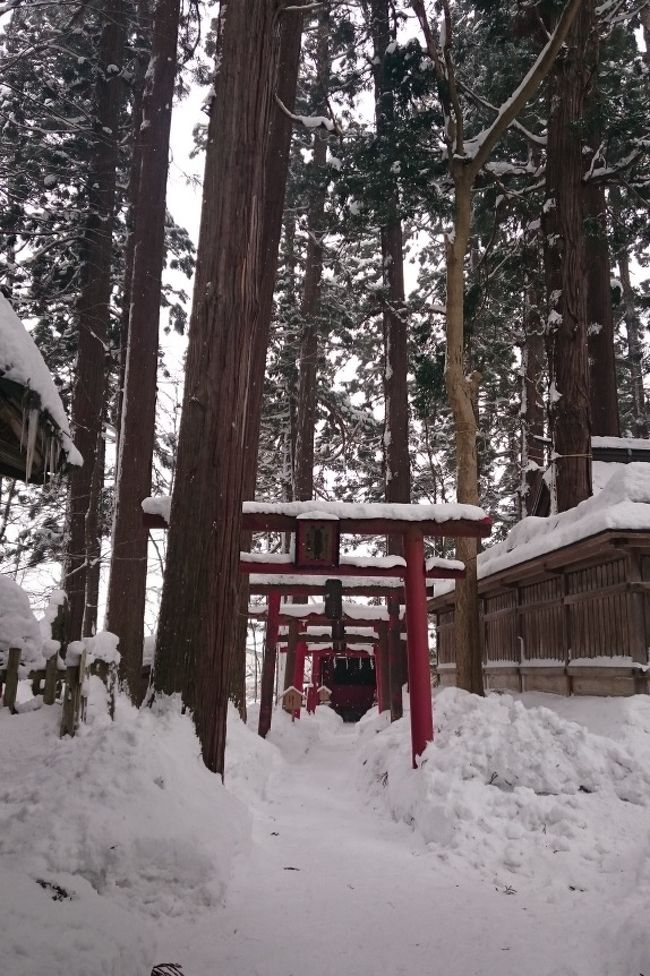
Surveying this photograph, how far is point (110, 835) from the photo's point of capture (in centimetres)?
405

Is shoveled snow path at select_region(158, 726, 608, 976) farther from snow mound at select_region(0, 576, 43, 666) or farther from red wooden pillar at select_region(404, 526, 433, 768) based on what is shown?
snow mound at select_region(0, 576, 43, 666)

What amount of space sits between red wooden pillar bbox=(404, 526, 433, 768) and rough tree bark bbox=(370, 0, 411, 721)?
546 centimetres

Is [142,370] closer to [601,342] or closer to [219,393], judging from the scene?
[219,393]

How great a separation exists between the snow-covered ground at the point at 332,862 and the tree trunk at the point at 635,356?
732 inches

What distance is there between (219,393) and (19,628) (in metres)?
3.63

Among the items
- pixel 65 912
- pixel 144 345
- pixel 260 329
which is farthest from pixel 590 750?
pixel 144 345

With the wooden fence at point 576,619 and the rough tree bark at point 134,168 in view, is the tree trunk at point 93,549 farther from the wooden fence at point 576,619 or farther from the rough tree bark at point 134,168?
the wooden fence at point 576,619

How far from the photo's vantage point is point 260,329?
11.7 meters

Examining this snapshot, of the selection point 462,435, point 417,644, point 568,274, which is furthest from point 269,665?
point 568,274

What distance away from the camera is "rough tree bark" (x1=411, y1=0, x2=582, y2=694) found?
33.1 feet

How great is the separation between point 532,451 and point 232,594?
1629cm

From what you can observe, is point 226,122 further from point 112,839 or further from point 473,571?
point 473,571

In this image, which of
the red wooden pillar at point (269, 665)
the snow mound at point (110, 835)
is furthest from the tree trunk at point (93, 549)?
the snow mound at point (110, 835)

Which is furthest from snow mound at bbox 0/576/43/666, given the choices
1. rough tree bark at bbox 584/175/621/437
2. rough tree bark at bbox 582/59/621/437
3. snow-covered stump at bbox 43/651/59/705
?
rough tree bark at bbox 584/175/621/437
